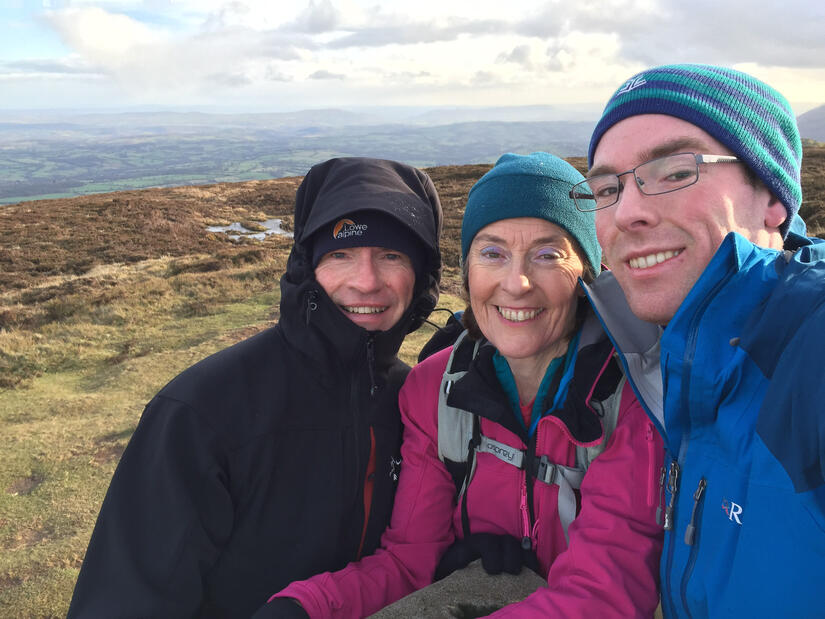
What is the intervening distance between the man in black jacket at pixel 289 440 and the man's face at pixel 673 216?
4.23 feet

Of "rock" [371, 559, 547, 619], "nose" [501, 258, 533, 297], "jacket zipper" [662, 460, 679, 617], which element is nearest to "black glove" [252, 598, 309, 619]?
"rock" [371, 559, 547, 619]

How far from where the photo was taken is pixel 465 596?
2.87m

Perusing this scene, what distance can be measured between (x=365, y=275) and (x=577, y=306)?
1247mm

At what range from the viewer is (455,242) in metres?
20.2

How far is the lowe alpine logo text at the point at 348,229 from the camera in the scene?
10.2 feet

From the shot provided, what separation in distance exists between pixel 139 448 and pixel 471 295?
197 centimetres

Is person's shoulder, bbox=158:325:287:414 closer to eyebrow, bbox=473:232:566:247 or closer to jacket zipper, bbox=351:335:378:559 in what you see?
jacket zipper, bbox=351:335:378:559

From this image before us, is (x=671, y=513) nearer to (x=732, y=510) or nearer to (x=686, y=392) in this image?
(x=732, y=510)

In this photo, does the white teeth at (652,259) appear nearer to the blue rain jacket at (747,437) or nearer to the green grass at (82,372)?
the blue rain jacket at (747,437)

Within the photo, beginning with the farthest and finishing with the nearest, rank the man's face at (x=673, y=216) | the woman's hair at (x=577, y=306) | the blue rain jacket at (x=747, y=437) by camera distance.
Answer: the woman's hair at (x=577, y=306)
the man's face at (x=673, y=216)
the blue rain jacket at (x=747, y=437)

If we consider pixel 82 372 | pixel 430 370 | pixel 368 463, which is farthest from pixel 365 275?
pixel 82 372

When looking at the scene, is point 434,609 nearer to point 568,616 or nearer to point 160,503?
point 568,616

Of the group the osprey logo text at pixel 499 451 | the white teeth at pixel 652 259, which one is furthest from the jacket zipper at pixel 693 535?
the osprey logo text at pixel 499 451

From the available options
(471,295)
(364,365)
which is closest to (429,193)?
(471,295)
